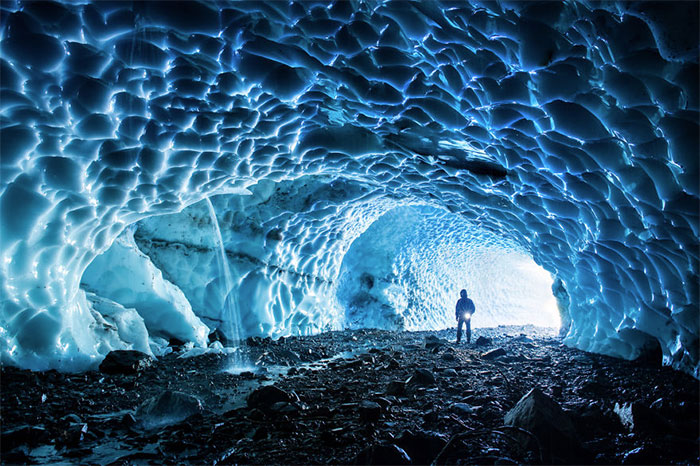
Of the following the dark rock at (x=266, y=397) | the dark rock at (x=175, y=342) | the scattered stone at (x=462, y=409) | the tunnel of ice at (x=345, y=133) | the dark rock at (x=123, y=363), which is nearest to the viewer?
the tunnel of ice at (x=345, y=133)

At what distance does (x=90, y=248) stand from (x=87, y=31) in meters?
2.89

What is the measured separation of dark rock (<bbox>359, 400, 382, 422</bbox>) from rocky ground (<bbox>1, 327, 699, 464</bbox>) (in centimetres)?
1

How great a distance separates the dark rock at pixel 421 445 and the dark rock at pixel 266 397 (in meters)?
1.27

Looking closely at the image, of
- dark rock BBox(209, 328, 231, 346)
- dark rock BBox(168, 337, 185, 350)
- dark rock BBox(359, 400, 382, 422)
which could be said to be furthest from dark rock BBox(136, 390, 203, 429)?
dark rock BBox(209, 328, 231, 346)

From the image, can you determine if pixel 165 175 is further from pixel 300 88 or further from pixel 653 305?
pixel 653 305

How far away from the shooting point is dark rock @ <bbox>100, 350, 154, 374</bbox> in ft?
15.4

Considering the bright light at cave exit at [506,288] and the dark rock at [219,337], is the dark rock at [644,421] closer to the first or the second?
the dark rock at [219,337]

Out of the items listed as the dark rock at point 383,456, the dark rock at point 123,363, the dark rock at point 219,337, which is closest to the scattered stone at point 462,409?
the dark rock at point 383,456

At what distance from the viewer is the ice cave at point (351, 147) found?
286cm

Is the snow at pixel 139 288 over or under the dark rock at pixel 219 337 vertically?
over

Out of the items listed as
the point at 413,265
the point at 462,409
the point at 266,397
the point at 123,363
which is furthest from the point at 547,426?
the point at 413,265

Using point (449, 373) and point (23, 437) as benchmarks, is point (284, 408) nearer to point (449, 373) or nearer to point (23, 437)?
point (23, 437)

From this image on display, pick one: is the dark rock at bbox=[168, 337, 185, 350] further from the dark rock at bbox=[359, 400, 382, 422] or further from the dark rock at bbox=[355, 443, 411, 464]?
the dark rock at bbox=[355, 443, 411, 464]

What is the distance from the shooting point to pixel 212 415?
10.9 feet
